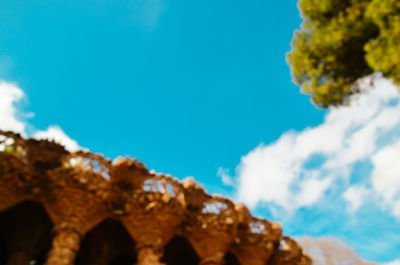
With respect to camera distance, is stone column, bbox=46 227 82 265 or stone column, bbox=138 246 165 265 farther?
stone column, bbox=138 246 165 265

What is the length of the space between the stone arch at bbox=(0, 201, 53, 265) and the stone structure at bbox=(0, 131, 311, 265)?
3 centimetres

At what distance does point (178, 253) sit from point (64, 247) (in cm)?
476

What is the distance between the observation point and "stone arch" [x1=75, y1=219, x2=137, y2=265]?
13352 millimetres

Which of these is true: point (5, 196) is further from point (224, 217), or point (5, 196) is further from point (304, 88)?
point (304, 88)

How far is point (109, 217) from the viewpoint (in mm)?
12383

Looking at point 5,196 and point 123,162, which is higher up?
point 123,162

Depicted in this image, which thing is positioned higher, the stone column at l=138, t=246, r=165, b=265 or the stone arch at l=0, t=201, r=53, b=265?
the stone arch at l=0, t=201, r=53, b=265

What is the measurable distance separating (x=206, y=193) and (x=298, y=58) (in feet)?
20.2

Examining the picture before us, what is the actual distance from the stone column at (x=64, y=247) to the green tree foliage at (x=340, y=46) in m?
7.76

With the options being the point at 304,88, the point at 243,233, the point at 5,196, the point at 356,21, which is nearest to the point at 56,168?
the point at 5,196

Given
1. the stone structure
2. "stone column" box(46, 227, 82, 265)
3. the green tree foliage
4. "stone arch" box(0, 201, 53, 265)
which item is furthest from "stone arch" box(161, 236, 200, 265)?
the green tree foliage

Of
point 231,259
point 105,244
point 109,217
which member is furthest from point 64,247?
point 231,259

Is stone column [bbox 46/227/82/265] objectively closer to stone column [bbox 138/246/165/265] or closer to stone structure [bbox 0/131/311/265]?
stone structure [bbox 0/131/311/265]

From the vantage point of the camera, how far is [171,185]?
42.4 ft
